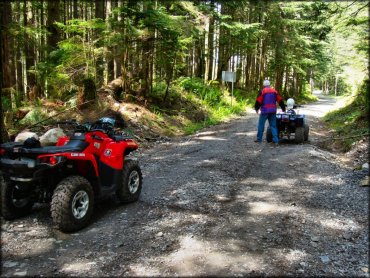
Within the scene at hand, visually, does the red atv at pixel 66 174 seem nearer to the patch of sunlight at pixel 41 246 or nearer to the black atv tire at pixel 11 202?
the black atv tire at pixel 11 202

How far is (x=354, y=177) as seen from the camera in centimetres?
750

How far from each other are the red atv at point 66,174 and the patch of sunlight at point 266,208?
213 centimetres

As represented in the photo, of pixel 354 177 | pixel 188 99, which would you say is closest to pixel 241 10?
pixel 188 99

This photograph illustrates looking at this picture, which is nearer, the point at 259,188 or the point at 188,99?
the point at 259,188

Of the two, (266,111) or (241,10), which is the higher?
(241,10)

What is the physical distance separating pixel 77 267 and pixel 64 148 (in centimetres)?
163

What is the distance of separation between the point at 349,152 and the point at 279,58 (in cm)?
2337

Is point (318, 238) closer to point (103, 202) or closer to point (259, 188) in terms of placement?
point (259, 188)

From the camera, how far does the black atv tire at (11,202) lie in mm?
4874

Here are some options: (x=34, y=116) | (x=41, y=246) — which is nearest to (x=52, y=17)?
(x=34, y=116)

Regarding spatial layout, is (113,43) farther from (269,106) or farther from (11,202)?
(11,202)

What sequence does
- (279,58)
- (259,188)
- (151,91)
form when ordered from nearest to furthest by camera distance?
1. (259,188)
2. (151,91)
3. (279,58)

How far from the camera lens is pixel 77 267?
3.89 meters

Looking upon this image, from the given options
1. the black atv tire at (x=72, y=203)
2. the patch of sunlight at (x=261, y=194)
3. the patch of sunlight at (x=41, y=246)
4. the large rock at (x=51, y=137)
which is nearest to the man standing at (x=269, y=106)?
the patch of sunlight at (x=261, y=194)
